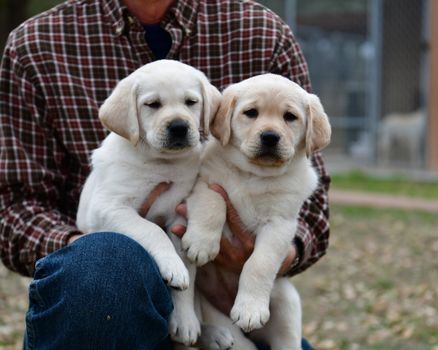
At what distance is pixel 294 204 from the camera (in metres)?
2.75

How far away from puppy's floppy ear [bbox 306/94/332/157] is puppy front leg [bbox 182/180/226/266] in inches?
13.1

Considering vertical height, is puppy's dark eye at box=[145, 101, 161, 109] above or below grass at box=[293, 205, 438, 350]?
above

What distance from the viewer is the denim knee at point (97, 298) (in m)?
2.30

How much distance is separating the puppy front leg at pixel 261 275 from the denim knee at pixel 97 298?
0.25m

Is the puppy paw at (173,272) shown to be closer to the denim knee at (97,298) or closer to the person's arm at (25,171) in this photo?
the denim knee at (97,298)

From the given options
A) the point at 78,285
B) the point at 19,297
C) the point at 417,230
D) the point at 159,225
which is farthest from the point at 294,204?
the point at 417,230

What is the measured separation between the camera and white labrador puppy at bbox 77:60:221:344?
256 centimetres

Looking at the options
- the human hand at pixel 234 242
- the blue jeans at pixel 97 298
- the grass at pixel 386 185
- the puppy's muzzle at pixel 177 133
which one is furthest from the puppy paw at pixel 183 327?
the grass at pixel 386 185

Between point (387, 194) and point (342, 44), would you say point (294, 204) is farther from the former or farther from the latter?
point (342, 44)

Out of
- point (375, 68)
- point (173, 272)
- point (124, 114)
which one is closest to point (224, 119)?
point (124, 114)

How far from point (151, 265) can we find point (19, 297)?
3.84 meters

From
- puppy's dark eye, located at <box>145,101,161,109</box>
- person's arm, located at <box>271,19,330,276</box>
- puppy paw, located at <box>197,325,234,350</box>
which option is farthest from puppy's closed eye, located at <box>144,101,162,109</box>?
puppy paw, located at <box>197,325,234,350</box>

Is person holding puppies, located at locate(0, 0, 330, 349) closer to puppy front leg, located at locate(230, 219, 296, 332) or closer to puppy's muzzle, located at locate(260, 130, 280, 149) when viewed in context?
puppy front leg, located at locate(230, 219, 296, 332)

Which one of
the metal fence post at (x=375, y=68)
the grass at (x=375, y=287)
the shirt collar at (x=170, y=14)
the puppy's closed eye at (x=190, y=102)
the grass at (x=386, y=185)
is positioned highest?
the shirt collar at (x=170, y=14)
